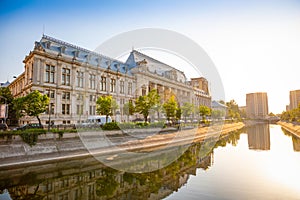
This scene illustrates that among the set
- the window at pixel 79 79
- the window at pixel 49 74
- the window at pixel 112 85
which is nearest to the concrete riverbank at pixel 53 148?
the window at pixel 49 74

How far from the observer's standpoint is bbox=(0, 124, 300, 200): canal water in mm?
14617

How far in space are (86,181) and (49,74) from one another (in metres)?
29.1

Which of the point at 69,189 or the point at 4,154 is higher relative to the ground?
the point at 4,154

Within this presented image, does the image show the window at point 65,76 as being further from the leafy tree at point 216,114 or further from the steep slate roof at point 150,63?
the leafy tree at point 216,114

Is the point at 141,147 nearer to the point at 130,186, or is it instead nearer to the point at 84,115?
the point at 130,186

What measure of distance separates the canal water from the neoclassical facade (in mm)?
18694

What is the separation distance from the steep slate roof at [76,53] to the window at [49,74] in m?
3.07

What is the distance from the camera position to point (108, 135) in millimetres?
29453

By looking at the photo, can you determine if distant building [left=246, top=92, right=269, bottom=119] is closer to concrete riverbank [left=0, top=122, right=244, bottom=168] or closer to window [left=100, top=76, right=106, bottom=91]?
window [left=100, top=76, right=106, bottom=91]

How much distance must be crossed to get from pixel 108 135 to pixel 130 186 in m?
13.5

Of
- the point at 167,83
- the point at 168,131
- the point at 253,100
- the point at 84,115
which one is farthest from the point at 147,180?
the point at 253,100

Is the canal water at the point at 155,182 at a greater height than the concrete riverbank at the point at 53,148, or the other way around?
the concrete riverbank at the point at 53,148

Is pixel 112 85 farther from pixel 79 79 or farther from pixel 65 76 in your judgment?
pixel 65 76

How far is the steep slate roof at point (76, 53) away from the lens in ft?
136
